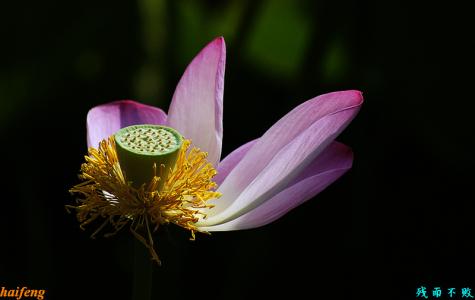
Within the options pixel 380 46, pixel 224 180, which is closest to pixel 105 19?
pixel 380 46

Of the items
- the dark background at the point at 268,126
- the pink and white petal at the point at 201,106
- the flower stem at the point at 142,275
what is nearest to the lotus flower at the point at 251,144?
the pink and white petal at the point at 201,106

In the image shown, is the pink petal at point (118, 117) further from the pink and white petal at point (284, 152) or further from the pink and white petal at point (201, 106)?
the pink and white petal at point (284, 152)

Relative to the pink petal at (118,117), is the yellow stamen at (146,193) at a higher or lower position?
lower

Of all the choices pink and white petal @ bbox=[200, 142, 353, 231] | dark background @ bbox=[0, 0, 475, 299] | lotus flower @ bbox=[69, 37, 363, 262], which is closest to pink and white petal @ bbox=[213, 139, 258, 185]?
lotus flower @ bbox=[69, 37, 363, 262]

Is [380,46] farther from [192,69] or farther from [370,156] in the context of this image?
[192,69]

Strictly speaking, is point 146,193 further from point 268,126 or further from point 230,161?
point 268,126

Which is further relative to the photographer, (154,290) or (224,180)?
(154,290)
